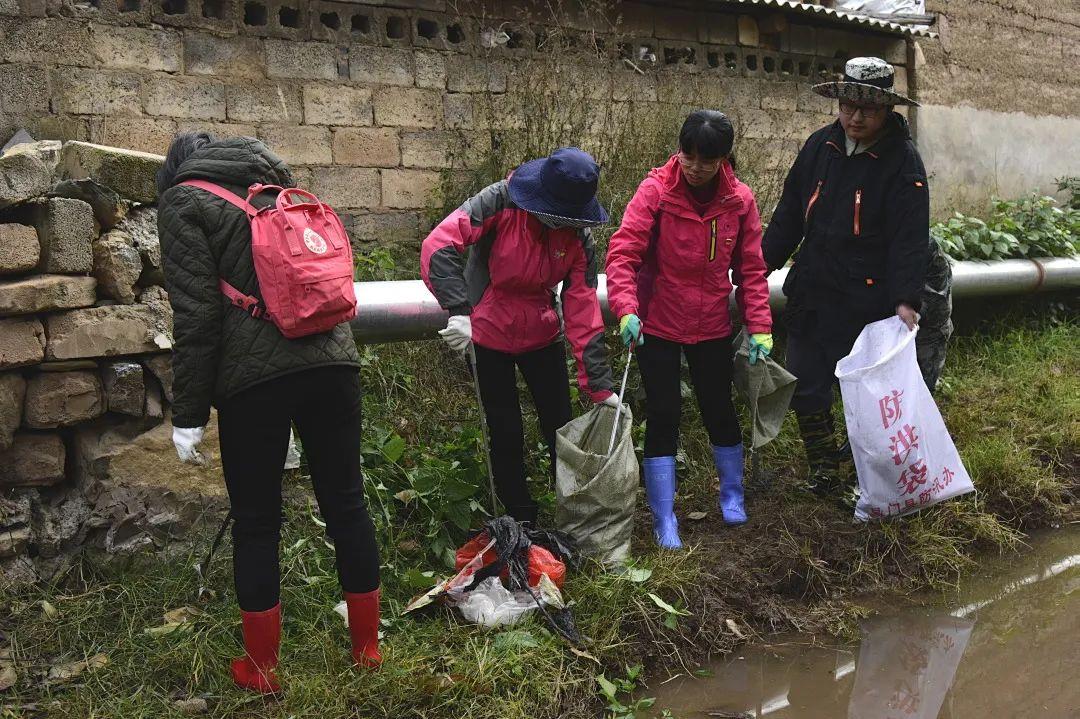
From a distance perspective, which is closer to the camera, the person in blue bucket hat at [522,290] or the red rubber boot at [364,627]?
the red rubber boot at [364,627]

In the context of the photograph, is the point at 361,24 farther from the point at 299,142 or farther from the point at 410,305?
the point at 410,305

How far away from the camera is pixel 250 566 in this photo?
110 inches

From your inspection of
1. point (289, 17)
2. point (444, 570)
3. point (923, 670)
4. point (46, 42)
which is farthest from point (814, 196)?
point (46, 42)

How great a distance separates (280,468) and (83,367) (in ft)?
3.53

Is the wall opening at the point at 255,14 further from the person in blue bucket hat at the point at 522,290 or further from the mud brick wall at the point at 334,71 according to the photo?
the person in blue bucket hat at the point at 522,290

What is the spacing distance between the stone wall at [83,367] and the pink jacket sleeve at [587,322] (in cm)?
141

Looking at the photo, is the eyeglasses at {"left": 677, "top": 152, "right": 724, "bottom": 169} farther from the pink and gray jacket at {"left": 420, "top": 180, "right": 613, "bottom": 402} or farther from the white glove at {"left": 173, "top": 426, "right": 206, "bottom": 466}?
the white glove at {"left": 173, "top": 426, "right": 206, "bottom": 466}

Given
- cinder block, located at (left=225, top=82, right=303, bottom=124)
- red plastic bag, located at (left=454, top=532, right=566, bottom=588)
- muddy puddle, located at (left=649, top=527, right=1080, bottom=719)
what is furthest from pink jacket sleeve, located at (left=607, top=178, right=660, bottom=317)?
cinder block, located at (left=225, top=82, right=303, bottom=124)

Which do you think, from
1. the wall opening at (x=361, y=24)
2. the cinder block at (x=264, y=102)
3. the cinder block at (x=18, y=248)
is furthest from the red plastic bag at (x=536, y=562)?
the wall opening at (x=361, y=24)

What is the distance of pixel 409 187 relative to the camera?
6.52 metres

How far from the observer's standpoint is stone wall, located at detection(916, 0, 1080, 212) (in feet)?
31.1

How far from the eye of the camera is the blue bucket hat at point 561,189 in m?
3.46

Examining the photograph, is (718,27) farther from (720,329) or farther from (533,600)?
(533,600)

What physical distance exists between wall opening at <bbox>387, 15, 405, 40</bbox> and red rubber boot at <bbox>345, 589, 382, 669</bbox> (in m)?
4.44
